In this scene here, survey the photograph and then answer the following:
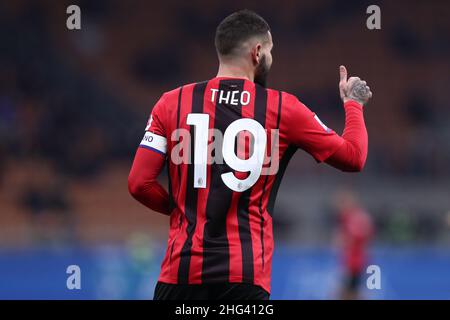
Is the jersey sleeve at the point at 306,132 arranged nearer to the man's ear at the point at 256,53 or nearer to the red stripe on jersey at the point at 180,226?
the man's ear at the point at 256,53

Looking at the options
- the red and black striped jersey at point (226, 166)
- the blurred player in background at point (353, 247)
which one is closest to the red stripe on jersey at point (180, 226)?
the red and black striped jersey at point (226, 166)

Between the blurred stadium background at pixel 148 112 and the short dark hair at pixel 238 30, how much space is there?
25.8ft

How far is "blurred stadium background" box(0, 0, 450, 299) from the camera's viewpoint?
42.1ft

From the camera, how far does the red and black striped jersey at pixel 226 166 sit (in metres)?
2.97

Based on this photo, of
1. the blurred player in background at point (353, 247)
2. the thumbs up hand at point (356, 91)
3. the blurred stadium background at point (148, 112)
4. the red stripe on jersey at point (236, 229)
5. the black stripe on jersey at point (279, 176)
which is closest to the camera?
the red stripe on jersey at point (236, 229)

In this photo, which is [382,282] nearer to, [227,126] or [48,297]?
[48,297]

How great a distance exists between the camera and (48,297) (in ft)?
31.3

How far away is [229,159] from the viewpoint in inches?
118

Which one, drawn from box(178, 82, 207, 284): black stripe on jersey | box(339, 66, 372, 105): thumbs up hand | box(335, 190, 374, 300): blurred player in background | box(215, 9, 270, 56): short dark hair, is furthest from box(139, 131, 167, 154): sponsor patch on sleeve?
box(335, 190, 374, 300): blurred player in background

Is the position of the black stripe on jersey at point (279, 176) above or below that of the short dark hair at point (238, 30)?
below

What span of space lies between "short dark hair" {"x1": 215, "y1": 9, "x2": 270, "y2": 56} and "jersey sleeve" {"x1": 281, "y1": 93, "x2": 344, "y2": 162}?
0.27m

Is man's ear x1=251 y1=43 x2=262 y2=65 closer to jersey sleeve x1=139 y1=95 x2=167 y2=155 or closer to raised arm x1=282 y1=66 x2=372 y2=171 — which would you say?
raised arm x1=282 y1=66 x2=372 y2=171
